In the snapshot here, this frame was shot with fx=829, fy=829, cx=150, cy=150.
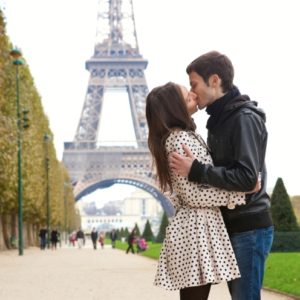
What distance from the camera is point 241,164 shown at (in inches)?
168

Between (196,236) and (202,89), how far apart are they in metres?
0.82

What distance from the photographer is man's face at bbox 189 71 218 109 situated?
4.54 meters

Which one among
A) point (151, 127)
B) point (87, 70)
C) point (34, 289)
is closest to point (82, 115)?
point (87, 70)

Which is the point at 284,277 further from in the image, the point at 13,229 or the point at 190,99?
the point at 13,229

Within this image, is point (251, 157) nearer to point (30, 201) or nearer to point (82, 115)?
point (30, 201)

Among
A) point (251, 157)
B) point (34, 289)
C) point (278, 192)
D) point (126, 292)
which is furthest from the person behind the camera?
point (278, 192)

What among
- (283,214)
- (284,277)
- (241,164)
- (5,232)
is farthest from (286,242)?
(241,164)

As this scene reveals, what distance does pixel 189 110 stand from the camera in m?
4.54

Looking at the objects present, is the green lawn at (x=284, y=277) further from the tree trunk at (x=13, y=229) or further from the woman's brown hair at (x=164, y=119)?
the tree trunk at (x=13, y=229)

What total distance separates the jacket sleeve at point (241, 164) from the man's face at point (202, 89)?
0.81ft

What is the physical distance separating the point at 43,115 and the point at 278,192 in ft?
86.4

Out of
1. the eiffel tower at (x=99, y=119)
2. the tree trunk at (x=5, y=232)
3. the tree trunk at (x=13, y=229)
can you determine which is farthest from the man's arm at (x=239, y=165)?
the eiffel tower at (x=99, y=119)

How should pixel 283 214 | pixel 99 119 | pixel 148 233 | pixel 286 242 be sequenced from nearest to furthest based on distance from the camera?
pixel 286 242, pixel 283 214, pixel 148 233, pixel 99 119

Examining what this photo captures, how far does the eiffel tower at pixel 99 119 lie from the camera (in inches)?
4075
